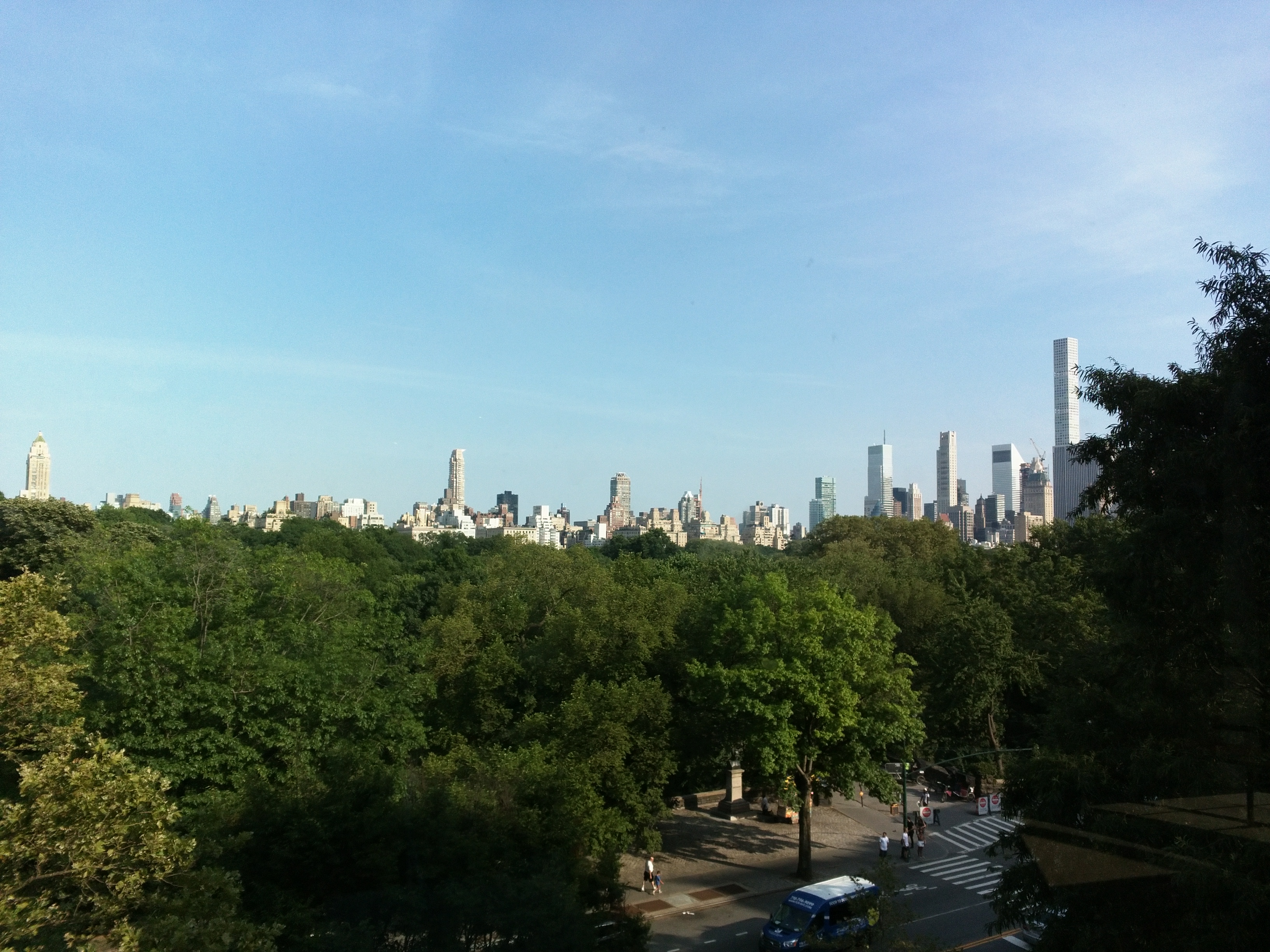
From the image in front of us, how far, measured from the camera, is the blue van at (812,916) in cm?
1291

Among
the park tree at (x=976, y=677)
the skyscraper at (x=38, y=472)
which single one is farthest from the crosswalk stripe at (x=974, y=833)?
the skyscraper at (x=38, y=472)

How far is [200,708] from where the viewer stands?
13.3 m

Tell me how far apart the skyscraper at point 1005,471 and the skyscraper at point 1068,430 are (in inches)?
3735

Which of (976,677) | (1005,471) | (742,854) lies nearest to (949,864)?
(742,854)

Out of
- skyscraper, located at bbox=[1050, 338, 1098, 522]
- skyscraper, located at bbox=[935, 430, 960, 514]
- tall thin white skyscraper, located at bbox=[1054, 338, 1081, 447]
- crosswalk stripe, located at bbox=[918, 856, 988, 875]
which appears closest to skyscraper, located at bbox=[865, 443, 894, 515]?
skyscraper, located at bbox=[935, 430, 960, 514]

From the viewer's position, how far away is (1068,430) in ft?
111

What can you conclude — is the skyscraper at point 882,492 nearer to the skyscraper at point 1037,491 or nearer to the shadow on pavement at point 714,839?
the skyscraper at point 1037,491

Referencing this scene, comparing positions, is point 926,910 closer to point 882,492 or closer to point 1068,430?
point 1068,430

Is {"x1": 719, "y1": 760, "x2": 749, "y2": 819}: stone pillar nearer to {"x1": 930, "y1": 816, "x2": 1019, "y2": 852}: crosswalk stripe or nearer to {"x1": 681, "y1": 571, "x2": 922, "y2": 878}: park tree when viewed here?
{"x1": 681, "y1": 571, "x2": 922, "y2": 878}: park tree

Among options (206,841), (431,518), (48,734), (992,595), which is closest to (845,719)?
(206,841)

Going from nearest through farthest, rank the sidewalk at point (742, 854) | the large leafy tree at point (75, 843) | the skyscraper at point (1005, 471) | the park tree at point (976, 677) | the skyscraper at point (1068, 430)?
the large leafy tree at point (75, 843)
the skyscraper at point (1068, 430)
the sidewalk at point (742, 854)
the park tree at point (976, 677)
the skyscraper at point (1005, 471)

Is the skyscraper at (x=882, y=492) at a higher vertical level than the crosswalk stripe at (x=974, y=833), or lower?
higher

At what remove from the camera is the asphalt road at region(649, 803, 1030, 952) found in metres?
13.9

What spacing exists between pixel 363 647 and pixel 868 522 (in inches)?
1557
